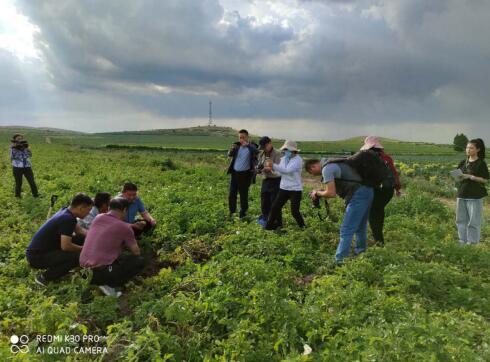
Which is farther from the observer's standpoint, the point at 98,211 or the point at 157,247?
the point at 157,247

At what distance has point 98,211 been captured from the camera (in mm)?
6727

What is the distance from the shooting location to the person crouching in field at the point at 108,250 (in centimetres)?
525

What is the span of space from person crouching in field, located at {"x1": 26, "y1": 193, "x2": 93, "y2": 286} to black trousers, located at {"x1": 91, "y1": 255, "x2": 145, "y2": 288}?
55cm

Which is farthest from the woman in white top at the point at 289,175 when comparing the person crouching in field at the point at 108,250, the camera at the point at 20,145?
the camera at the point at 20,145

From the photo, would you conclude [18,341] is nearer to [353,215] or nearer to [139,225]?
[139,225]

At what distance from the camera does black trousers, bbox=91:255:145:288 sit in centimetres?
524

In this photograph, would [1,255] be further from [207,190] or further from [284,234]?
[207,190]

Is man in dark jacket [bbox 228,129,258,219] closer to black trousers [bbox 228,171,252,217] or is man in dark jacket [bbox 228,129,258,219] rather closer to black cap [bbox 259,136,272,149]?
black trousers [bbox 228,171,252,217]

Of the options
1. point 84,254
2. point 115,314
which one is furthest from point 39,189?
point 115,314

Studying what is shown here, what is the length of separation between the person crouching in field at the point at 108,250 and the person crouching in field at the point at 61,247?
0.96 ft

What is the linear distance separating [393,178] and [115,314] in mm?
4852

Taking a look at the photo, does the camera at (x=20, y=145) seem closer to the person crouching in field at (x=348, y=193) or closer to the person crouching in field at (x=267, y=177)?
the person crouching in field at (x=267, y=177)

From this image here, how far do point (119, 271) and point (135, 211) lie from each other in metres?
2.09

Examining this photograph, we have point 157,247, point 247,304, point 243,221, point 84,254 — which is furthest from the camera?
point 243,221
